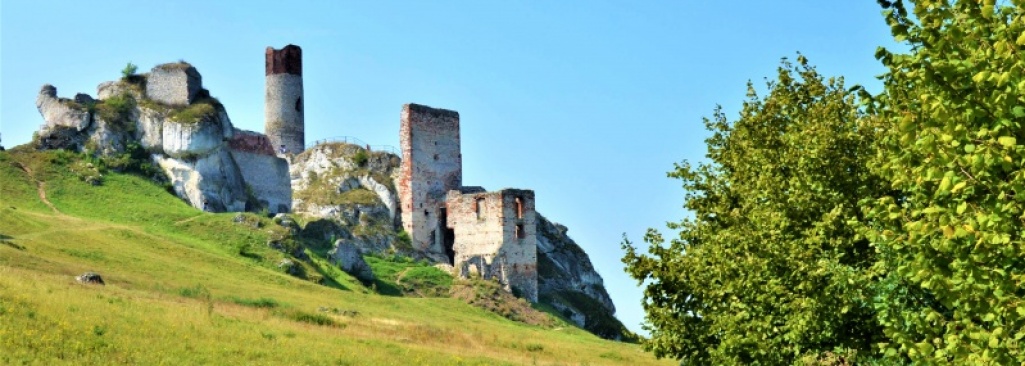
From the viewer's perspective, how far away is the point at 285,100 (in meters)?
95.8

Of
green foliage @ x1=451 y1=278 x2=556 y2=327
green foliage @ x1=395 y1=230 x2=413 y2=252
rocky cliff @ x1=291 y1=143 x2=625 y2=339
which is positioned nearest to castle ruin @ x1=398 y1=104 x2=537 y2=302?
green foliage @ x1=395 y1=230 x2=413 y2=252

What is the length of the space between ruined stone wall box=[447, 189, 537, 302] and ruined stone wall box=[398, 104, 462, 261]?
352 centimetres

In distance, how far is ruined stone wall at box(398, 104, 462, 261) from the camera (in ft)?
277

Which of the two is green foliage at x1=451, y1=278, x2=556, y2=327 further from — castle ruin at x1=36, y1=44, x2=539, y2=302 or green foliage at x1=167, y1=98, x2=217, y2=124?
green foliage at x1=167, y1=98, x2=217, y2=124

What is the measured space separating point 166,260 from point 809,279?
37.2 m

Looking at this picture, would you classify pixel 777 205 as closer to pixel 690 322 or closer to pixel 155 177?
pixel 690 322

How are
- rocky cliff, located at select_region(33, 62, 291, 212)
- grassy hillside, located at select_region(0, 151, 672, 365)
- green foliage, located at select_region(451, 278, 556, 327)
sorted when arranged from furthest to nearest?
rocky cliff, located at select_region(33, 62, 291, 212)
green foliage, located at select_region(451, 278, 556, 327)
grassy hillside, located at select_region(0, 151, 672, 365)

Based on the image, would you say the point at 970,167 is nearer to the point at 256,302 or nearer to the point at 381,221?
the point at 256,302

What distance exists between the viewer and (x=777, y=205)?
27.3 m

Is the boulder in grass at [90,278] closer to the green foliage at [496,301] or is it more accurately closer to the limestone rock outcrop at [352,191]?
the green foliage at [496,301]

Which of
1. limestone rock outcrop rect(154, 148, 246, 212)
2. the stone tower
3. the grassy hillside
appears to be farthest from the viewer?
the stone tower

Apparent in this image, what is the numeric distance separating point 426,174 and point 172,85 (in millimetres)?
18530

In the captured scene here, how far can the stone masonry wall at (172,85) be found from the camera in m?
78.4

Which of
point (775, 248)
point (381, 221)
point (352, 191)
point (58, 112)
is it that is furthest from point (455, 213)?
point (775, 248)
